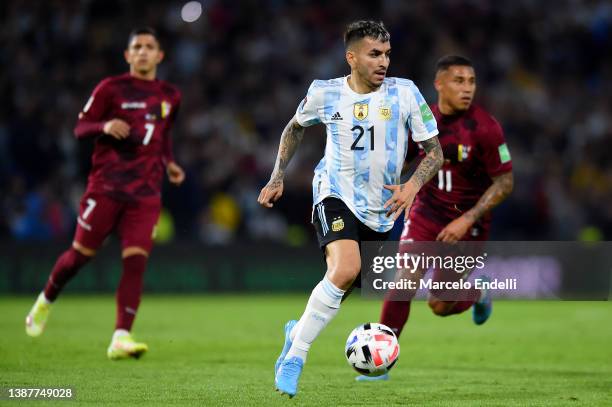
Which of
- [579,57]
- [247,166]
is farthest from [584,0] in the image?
[247,166]

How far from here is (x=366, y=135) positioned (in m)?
7.28

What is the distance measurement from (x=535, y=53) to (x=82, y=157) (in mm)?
9613

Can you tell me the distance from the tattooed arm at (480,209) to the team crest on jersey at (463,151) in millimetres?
310

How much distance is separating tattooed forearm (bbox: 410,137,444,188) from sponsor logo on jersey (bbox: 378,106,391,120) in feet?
1.09

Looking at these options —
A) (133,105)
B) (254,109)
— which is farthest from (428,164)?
(254,109)

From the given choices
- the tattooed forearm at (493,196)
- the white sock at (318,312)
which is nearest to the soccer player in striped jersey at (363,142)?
the white sock at (318,312)

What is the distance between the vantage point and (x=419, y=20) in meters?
20.9

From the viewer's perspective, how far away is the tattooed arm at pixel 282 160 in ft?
23.7

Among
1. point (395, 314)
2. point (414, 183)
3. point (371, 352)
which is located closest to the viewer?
point (414, 183)

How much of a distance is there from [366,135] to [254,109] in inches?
491

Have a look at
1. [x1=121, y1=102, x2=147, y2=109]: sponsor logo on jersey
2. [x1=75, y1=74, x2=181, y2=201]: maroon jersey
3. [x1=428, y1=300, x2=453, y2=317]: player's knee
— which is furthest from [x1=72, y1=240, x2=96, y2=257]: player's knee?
[x1=428, y1=300, x2=453, y2=317]: player's knee

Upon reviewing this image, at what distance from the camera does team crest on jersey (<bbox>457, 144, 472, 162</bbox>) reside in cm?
888

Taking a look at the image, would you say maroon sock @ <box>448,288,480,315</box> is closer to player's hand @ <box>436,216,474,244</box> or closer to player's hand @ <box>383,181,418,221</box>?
player's hand @ <box>436,216,474,244</box>

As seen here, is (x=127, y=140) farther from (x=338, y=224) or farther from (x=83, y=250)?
(x=338, y=224)
